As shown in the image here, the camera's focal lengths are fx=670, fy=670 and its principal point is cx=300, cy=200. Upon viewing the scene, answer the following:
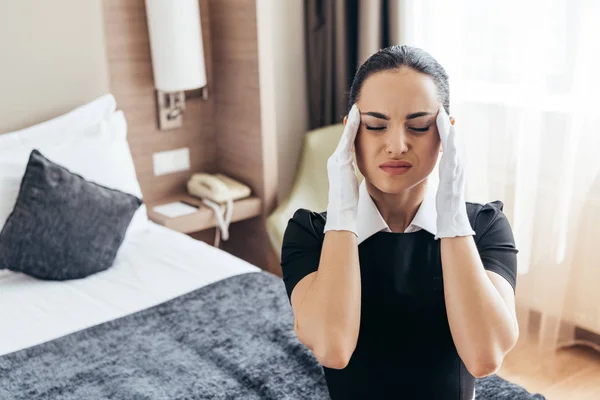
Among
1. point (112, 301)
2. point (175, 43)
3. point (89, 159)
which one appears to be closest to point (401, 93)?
point (112, 301)

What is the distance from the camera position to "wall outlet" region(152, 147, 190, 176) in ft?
10.2

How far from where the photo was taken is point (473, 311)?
106cm

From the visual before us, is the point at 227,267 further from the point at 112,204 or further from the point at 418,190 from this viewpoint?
the point at 418,190

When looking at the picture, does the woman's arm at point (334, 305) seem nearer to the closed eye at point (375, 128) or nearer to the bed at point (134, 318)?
the closed eye at point (375, 128)

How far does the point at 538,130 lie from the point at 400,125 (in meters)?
1.59

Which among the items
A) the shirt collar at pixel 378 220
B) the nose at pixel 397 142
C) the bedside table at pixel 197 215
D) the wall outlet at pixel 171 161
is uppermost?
the nose at pixel 397 142

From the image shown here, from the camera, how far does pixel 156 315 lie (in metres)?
1.98

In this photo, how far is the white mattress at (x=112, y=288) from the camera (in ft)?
6.33

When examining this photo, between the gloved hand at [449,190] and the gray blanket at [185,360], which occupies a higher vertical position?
the gloved hand at [449,190]

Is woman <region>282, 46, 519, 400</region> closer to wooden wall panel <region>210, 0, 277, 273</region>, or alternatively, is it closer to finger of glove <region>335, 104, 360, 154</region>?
finger of glove <region>335, 104, 360, 154</region>

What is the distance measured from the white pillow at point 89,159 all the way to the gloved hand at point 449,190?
169cm

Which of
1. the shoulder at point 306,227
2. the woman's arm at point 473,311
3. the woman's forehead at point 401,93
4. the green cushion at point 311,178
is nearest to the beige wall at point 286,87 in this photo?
the green cushion at point 311,178

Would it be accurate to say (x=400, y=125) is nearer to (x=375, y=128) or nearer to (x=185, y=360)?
(x=375, y=128)

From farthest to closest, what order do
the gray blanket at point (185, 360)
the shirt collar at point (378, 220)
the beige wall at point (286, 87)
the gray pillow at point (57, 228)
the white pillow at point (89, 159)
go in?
the beige wall at point (286, 87) < the white pillow at point (89, 159) < the gray pillow at point (57, 228) < the gray blanket at point (185, 360) < the shirt collar at point (378, 220)
